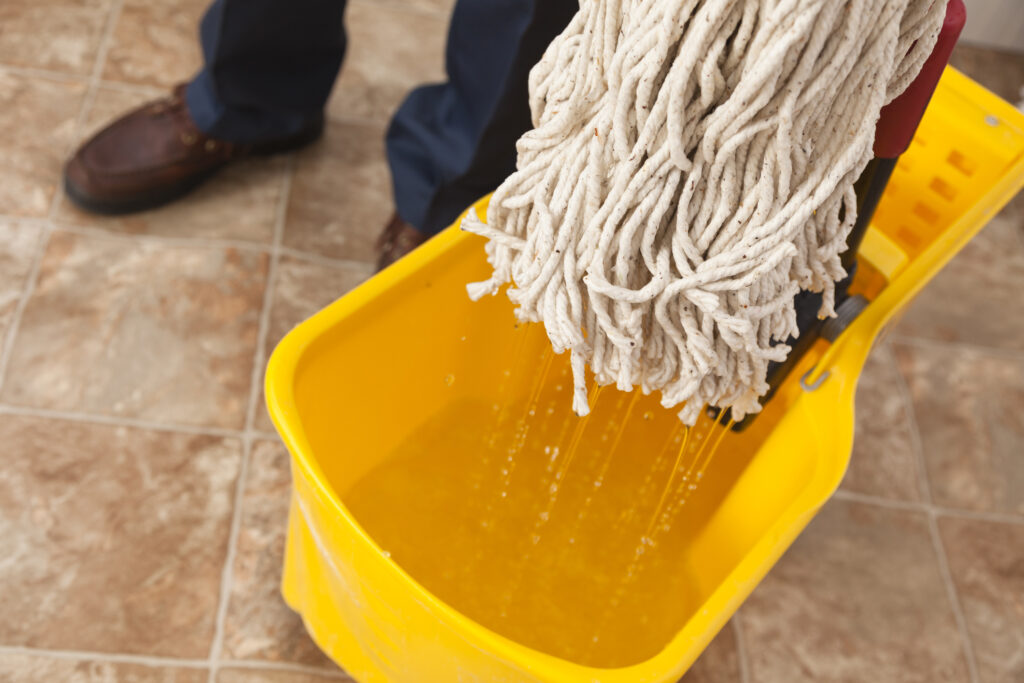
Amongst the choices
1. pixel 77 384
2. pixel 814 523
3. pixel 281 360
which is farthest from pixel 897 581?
pixel 77 384

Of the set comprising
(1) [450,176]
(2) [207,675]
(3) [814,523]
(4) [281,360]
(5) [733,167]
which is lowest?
(2) [207,675]

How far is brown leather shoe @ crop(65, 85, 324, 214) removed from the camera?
1.23 m

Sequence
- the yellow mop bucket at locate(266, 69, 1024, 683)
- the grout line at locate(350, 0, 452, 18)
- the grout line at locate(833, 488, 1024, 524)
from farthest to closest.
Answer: the grout line at locate(350, 0, 452, 18), the grout line at locate(833, 488, 1024, 524), the yellow mop bucket at locate(266, 69, 1024, 683)

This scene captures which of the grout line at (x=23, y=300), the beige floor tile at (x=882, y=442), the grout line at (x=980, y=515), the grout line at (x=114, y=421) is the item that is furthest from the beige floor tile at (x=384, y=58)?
the grout line at (x=980, y=515)

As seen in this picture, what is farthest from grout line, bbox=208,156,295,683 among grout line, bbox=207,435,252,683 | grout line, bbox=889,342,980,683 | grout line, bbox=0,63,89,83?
grout line, bbox=889,342,980,683

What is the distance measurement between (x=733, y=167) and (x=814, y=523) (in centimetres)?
73

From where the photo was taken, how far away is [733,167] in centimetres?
56

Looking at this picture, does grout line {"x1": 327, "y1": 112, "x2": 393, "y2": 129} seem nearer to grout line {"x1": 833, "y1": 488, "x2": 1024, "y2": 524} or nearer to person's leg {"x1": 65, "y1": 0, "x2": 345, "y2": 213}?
person's leg {"x1": 65, "y1": 0, "x2": 345, "y2": 213}

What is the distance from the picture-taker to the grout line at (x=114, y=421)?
1.06 metres

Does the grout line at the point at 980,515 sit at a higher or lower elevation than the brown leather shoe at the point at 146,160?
higher

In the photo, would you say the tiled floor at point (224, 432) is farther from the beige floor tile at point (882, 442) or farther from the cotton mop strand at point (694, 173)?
the cotton mop strand at point (694, 173)

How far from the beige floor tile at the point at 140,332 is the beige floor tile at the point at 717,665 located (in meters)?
0.58

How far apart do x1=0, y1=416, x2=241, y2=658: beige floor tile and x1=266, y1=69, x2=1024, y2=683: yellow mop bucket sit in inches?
5.3

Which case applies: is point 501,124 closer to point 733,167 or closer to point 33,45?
point 733,167
